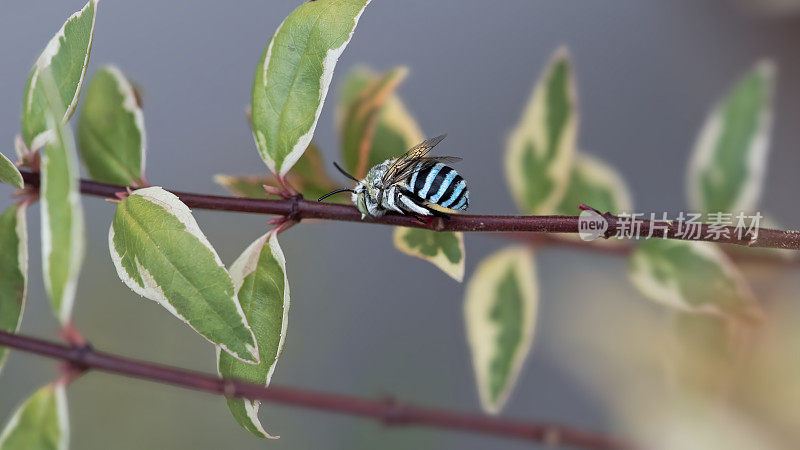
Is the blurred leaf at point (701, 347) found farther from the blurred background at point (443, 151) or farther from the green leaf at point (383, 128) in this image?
the green leaf at point (383, 128)

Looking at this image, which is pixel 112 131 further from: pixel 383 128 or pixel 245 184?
pixel 383 128

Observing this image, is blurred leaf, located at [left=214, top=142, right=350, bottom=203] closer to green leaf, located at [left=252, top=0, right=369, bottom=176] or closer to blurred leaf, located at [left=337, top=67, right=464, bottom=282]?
blurred leaf, located at [left=337, top=67, right=464, bottom=282]

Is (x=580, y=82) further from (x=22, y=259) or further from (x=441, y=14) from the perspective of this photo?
(x=22, y=259)

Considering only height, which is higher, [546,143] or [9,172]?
[546,143]

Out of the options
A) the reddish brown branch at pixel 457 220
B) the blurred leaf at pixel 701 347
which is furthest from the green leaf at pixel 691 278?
the reddish brown branch at pixel 457 220

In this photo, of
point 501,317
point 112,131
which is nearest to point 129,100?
point 112,131

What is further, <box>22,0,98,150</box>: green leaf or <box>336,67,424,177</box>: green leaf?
<box>336,67,424,177</box>: green leaf

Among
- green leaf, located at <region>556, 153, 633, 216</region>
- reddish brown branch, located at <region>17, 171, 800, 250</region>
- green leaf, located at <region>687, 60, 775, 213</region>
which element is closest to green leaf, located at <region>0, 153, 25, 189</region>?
reddish brown branch, located at <region>17, 171, 800, 250</region>
